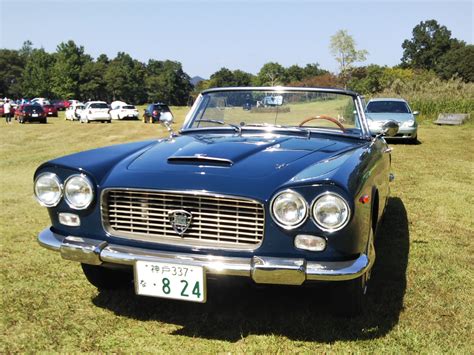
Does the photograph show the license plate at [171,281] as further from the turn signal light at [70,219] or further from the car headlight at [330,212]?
the car headlight at [330,212]

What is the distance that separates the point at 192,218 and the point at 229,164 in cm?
42

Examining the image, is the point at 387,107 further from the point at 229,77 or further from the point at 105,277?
the point at 229,77

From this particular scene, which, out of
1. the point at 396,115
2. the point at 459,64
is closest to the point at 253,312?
the point at 396,115

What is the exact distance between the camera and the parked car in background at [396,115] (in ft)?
43.6

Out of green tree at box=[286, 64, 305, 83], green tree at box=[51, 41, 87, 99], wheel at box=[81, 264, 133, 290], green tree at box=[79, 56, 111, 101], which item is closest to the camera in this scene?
wheel at box=[81, 264, 133, 290]

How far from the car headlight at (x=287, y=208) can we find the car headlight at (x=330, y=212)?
0.25 ft

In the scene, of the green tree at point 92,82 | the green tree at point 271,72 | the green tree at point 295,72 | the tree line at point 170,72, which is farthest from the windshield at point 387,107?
the green tree at point 295,72

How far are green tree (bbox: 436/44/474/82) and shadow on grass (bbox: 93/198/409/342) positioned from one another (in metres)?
93.0

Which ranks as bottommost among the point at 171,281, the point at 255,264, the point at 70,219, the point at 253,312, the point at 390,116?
the point at 253,312

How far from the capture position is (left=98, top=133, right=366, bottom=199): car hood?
8.69ft

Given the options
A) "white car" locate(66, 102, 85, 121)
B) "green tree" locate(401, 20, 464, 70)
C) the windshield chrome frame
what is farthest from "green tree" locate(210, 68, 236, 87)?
the windshield chrome frame

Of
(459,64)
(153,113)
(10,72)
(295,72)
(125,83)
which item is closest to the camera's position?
(153,113)

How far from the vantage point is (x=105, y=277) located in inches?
137

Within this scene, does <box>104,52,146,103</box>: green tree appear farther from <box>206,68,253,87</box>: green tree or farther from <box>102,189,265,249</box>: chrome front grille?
<box>102,189,265,249</box>: chrome front grille
